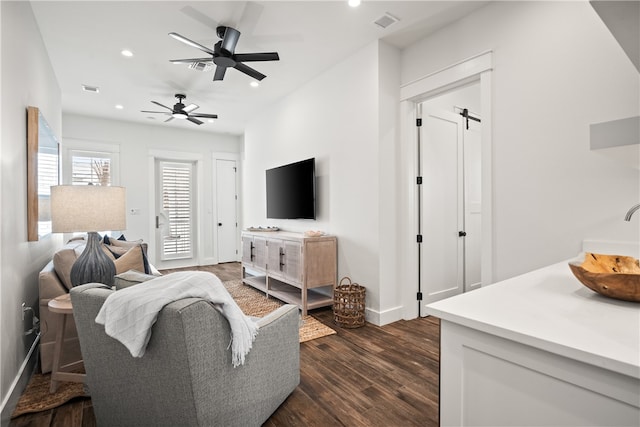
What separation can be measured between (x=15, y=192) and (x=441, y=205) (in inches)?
147

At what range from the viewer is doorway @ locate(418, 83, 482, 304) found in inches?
135

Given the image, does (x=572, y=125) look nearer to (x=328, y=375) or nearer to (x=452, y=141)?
(x=452, y=141)

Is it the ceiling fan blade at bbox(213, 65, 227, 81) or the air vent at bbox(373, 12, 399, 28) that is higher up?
the air vent at bbox(373, 12, 399, 28)

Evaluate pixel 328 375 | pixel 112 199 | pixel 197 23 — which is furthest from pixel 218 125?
pixel 328 375

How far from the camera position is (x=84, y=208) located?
196 cm

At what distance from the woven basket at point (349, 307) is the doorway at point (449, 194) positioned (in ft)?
2.53

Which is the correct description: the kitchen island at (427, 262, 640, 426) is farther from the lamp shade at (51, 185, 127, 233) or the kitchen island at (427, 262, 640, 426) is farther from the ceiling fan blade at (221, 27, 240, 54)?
the ceiling fan blade at (221, 27, 240, 54)

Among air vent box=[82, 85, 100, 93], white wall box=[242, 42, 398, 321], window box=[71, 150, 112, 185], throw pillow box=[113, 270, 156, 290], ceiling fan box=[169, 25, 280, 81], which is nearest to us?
throw pillow box=[113, 270, 156, 290]

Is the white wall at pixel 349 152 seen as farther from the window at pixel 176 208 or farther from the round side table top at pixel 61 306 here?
the window at pixel 176 208

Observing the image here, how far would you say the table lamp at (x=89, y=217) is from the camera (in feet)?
6.32

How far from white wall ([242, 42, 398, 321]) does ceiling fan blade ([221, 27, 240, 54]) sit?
130 cm

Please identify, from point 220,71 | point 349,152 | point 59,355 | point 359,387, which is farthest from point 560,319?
point 220,71

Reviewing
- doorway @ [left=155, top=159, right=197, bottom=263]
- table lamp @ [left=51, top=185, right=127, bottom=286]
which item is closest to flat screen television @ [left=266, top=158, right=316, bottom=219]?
table lamp @ [left=51, top=185, right=127, bottom=286]

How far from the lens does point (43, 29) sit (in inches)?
115
